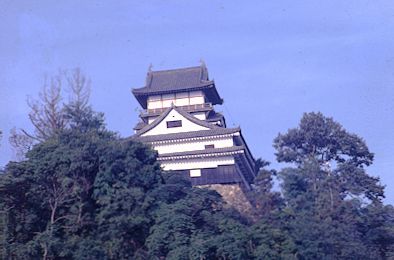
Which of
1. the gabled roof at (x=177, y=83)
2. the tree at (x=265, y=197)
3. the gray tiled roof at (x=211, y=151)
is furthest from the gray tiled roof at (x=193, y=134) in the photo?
the tree at (x=265, y=197)

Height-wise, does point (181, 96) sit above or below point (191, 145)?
above

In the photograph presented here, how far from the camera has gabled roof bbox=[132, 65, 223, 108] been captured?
109 feet

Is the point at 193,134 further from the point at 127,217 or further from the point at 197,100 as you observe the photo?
the point at 127,217

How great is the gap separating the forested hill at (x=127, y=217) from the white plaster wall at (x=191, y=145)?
25.9 feet

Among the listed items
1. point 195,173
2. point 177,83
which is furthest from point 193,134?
point 177,83

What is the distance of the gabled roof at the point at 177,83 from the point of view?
3310 centimetres

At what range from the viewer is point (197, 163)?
30.1m

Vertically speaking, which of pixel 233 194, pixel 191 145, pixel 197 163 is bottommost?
pixel 233 194

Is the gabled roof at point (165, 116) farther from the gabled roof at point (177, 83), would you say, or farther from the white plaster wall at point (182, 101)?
the gabled roof at point (177, 83)

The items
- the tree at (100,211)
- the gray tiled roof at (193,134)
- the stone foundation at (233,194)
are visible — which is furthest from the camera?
the gray tiled roof at (193,134)

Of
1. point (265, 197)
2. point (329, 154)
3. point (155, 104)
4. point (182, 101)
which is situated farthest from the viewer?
point (155, 104)

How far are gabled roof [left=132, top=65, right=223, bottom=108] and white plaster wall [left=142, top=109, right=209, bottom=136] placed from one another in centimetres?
177

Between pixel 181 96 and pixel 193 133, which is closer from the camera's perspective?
pixel 193 133

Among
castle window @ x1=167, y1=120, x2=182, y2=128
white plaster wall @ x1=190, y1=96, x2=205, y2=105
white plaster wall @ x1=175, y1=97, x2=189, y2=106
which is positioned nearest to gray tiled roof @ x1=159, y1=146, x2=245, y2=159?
castle window @ x1=167, y1=120, x2=182, y2=128
